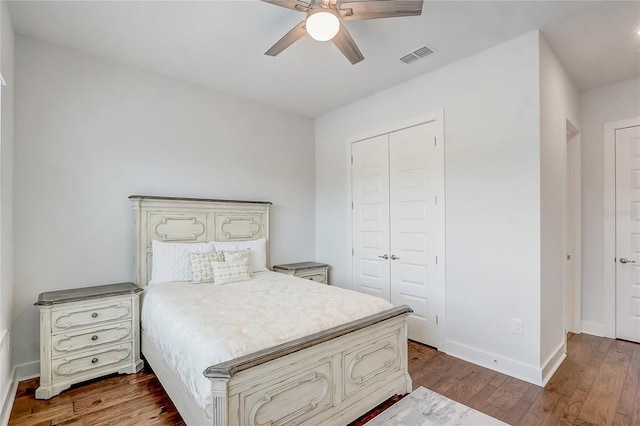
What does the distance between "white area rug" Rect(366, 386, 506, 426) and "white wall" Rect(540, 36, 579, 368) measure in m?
0.92

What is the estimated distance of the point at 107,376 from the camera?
8.46 feet

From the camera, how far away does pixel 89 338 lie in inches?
97.7

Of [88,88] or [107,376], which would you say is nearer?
[107,376]

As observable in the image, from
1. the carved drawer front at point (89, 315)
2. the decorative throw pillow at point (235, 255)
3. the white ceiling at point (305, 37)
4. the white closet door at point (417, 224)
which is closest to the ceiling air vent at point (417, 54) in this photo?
the white ceiling at point (305, 37)

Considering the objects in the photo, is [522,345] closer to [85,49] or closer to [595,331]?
[595,331]

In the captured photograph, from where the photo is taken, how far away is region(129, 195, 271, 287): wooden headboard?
304cm

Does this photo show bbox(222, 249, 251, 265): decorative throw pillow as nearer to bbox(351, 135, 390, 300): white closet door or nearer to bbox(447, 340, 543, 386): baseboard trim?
bbox(351, 135, 390, 300): white closet door

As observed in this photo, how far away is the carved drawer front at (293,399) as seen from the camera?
152 cm

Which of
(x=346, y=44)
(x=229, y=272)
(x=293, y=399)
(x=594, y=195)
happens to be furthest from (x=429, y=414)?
(x=594, y=195)

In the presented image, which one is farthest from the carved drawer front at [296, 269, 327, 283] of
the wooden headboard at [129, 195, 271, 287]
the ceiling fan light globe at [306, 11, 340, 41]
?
the ceiling fan light globe at [306, 11, 340, 41]

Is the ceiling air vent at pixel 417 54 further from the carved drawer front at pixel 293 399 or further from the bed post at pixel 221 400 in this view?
the bed post at pixel 221 400

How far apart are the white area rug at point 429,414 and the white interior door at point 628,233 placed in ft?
8.54

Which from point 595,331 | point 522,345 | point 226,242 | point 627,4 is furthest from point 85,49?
point 595,331

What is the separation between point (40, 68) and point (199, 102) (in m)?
1.37
